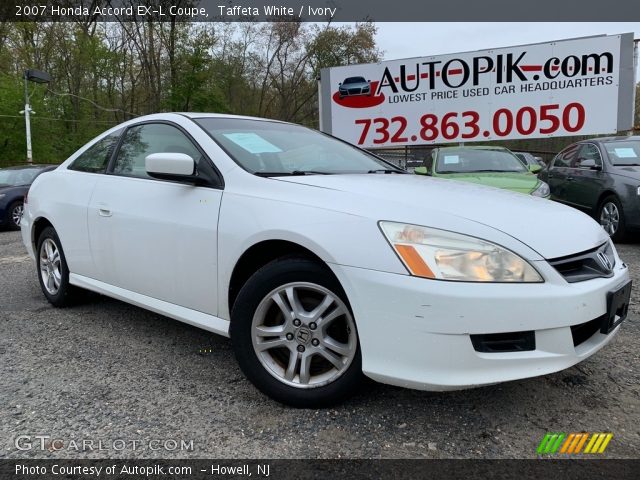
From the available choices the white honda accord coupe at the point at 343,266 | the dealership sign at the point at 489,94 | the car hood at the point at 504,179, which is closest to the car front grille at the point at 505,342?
the white honda accord coupe at the point at 343,266

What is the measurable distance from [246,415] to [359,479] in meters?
Result: 0.66

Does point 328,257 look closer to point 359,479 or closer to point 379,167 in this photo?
point 359,479

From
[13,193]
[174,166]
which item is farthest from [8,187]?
[174,166]

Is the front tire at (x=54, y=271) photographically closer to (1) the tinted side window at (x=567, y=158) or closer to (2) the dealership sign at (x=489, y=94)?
(1) the tinted side window at (x=567, y=158)

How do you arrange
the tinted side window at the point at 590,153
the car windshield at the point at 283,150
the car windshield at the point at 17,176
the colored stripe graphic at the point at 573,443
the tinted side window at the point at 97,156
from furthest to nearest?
the car windshield at the point at 17,176
the tinted side window at the point at 590,153
the tinted side window at the point at 97,156
the car windshield at the point at 283,150
the colored stripe graphic at the point at 573,443

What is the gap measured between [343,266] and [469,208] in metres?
0.63

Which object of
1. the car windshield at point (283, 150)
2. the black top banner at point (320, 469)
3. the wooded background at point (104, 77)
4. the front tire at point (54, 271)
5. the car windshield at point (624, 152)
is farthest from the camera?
the wooded background at point (104, 77)

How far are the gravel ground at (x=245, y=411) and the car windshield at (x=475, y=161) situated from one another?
397cm

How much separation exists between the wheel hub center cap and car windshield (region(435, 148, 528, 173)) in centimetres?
507

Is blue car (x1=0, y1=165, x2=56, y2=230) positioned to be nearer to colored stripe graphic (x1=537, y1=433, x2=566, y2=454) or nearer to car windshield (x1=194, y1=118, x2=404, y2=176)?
car windshield (x1=194, y1=118, x2=404, y2=176)

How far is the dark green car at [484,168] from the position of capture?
5.96 metres
